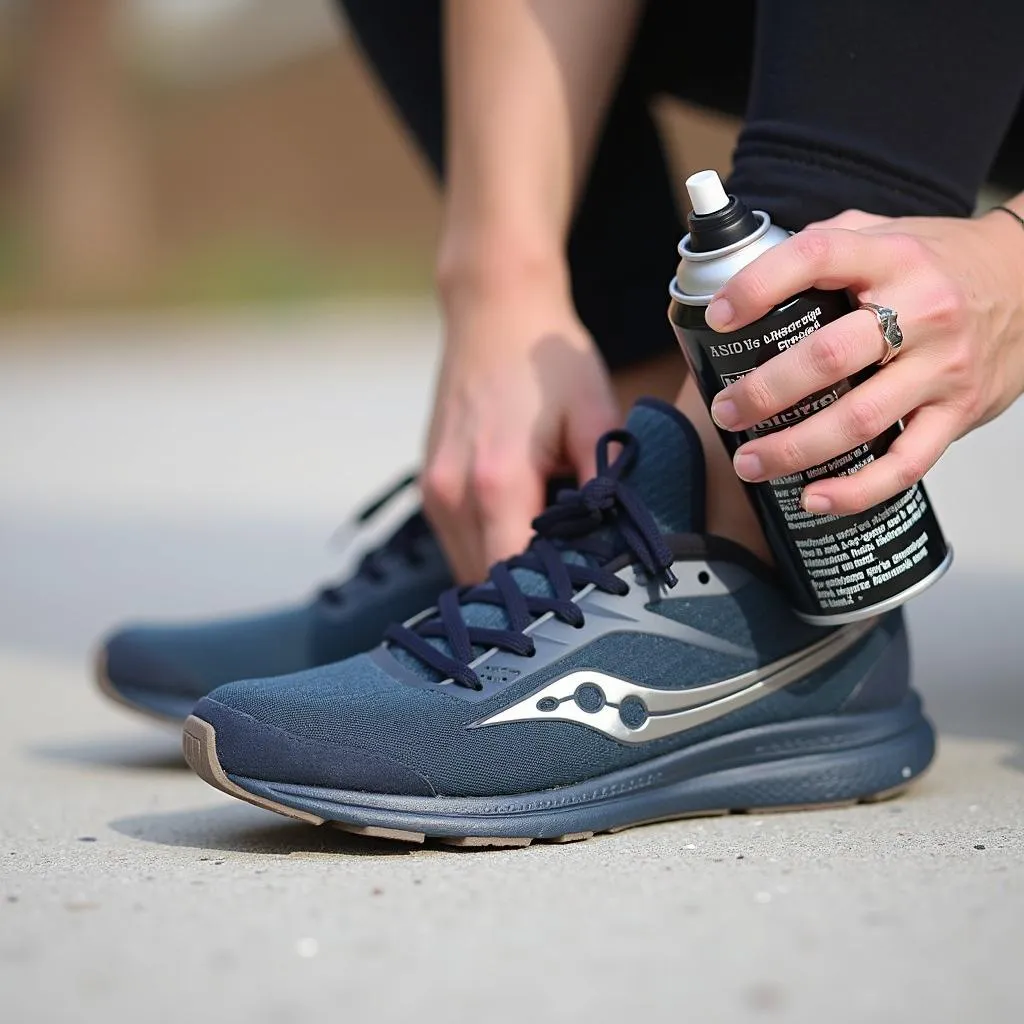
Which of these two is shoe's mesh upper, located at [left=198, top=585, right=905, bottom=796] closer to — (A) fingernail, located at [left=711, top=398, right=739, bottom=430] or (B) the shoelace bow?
(A) fingernail, located at [left=711, top=398, right=739, bottom=430]

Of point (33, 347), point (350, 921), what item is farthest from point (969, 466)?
point (33, 347)

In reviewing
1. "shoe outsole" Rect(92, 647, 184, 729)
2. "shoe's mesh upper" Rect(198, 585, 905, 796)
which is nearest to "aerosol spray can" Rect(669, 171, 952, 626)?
"shoe's mesh upper" Rect(198, 585, 905, 796)

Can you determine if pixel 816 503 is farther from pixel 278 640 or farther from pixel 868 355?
pixel 278 640

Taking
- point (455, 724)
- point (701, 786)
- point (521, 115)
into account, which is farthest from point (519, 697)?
point (521, 115)

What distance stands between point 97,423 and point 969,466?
3.15m

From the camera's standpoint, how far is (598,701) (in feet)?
3.30

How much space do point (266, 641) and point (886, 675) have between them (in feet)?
2.05

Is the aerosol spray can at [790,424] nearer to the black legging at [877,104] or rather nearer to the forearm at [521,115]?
the black legging at [877,104]

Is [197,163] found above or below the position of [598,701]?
below

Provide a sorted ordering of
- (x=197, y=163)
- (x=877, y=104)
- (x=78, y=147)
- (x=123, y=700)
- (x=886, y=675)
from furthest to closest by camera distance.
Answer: (x=197, y=163)
(x=78, y=147)
(x=123, y=700)
(x=886, y=675)
(x=877, y=104)

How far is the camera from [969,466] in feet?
10.8

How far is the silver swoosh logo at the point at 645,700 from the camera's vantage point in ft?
3.25

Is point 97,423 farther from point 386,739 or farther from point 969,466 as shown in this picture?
point 386,739

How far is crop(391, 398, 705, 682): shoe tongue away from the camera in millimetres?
1043
